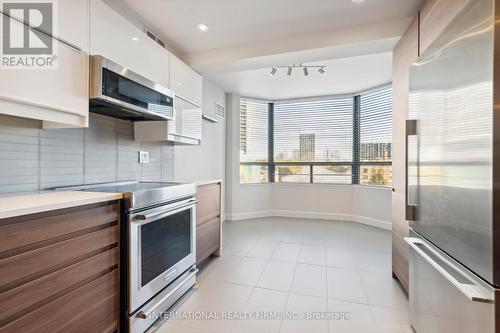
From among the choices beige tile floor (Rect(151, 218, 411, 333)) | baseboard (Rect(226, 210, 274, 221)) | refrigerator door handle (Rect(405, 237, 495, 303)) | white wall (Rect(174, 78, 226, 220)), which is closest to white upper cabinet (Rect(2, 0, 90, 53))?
white wall (Rect(174, 78, 226, 220))

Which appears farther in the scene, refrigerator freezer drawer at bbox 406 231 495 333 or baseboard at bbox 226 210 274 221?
baseboard at bbox 226 210 274 221

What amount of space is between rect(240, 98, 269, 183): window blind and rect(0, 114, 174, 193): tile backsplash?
2725mm

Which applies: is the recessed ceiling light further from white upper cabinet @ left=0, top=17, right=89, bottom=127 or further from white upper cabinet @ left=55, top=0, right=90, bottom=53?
white upper cabinet @ left=0, top=17, right=89, bottom=127

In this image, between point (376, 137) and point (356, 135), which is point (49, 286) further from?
point (356, 135)

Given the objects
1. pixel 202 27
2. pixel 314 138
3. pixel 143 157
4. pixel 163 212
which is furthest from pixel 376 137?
pixel 163 212

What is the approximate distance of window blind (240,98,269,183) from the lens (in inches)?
208

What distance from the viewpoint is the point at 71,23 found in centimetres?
153

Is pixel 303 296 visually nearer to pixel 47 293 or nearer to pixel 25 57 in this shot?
pixel 47 293

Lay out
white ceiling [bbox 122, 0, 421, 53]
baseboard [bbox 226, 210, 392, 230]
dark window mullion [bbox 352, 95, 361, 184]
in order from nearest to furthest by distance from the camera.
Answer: white ceiling [bbox 122, 0, 421, 53] < baseboard [bbox 226, 210, 392, 230] < dark window mullion [bbox 352, 95, 361, 184]

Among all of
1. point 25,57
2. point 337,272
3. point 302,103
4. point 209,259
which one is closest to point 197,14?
point 25,57

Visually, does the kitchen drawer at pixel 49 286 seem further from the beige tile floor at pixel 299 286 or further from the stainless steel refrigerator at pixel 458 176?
the stainless steel refrigerator at pixel 458 176

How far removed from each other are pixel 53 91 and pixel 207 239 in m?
2.00

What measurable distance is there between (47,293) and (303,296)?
1864 mm

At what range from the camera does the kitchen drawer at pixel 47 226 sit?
1019 mm
